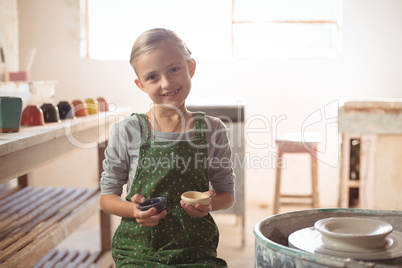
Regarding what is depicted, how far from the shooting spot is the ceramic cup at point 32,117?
2.45 metres

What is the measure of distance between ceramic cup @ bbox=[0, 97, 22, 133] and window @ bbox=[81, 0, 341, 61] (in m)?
3.09

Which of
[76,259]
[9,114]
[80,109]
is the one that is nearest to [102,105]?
[80,109]

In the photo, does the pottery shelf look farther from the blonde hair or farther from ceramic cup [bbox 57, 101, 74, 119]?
the blonde hair

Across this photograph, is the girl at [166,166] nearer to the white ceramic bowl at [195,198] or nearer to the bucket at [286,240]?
the white ceramic bowl at [195,198]

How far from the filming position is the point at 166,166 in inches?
65.6

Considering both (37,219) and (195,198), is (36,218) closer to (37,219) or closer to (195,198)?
(37,219)

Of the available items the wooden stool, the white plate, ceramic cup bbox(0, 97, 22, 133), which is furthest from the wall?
the white plate

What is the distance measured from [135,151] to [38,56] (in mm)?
3795

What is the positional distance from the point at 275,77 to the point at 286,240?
12.1 feet

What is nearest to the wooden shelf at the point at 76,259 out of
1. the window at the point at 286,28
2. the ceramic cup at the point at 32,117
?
the ceramic cup at the point at 32,117

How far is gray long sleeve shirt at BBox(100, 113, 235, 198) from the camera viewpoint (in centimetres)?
171

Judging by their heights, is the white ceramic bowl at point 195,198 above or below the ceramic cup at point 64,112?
below

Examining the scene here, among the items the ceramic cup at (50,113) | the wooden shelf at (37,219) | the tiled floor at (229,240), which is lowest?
the tiled floor at (229,240)

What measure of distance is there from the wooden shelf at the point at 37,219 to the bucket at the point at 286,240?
50.2 inches
